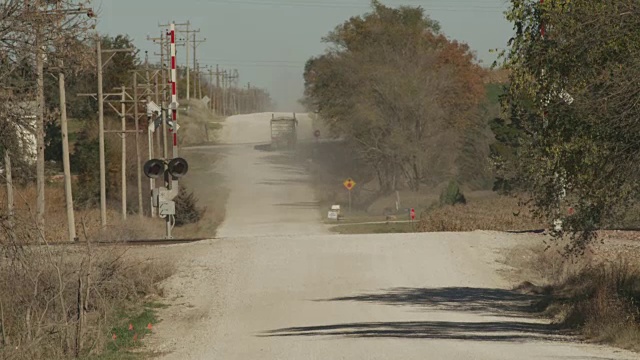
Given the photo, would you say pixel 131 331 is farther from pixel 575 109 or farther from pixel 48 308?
pixel 575 109

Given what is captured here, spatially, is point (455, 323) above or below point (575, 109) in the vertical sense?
below

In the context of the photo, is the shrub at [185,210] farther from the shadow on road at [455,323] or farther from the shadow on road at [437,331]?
the shadow on road at [437,331]

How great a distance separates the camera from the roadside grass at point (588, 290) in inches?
731

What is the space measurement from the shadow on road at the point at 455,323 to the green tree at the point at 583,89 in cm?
261

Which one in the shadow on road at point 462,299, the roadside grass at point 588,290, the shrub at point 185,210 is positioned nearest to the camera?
the roadside grass at point 588,290

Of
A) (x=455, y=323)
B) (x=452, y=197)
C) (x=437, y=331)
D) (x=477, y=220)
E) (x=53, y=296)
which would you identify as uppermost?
(x=53, y=296)

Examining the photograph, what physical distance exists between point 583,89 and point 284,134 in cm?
10027

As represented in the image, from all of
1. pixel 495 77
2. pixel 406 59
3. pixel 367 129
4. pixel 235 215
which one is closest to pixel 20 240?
pixel 235 215

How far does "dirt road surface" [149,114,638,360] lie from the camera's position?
1781 centimetres

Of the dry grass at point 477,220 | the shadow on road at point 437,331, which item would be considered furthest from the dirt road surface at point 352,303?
the dry grass at point 477,220

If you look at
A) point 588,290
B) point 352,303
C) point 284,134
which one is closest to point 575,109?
point 588,290

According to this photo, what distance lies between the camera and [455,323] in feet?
69.5

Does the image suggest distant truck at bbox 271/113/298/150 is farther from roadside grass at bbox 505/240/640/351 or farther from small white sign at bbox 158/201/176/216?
roadside grass at bbox 505/240/640/351

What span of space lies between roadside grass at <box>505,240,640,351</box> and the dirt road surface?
555 mm
